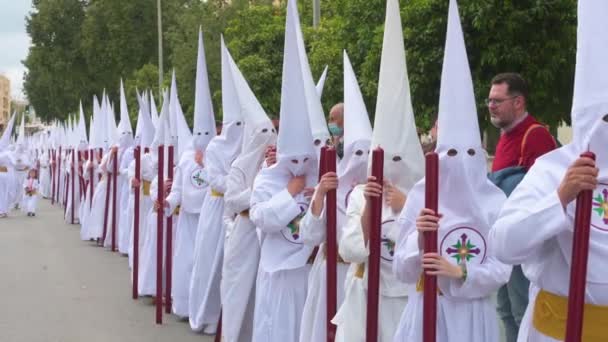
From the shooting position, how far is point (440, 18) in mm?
14414

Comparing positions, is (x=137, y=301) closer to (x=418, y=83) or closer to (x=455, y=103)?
(x=418, y=83)

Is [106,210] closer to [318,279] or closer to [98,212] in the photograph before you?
[98,212]

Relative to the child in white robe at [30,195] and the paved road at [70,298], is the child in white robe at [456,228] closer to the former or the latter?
the paved road at [70,298]

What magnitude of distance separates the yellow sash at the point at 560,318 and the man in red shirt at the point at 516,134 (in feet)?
7.38

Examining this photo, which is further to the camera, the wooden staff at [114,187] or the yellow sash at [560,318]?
the wooden staff at [114,187]

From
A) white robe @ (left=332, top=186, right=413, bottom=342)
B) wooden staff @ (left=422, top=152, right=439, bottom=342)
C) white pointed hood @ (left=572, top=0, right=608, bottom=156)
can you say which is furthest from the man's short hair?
white pointed hood @ (left=572, top=0, right=608, bottom=156)

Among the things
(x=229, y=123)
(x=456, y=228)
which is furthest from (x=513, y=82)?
(x=229, y=123)

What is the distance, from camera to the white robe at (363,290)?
559 cm

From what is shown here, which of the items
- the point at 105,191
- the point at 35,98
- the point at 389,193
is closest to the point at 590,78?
the point at 389,193

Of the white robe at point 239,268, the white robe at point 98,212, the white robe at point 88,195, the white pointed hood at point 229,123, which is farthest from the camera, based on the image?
the white robe at point 88,195

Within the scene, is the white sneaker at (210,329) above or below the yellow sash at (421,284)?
below

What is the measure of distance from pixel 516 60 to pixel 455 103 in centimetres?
956

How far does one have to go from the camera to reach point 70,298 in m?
12.2

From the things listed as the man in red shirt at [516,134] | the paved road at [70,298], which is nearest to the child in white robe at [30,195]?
the paved road at [70,298]
